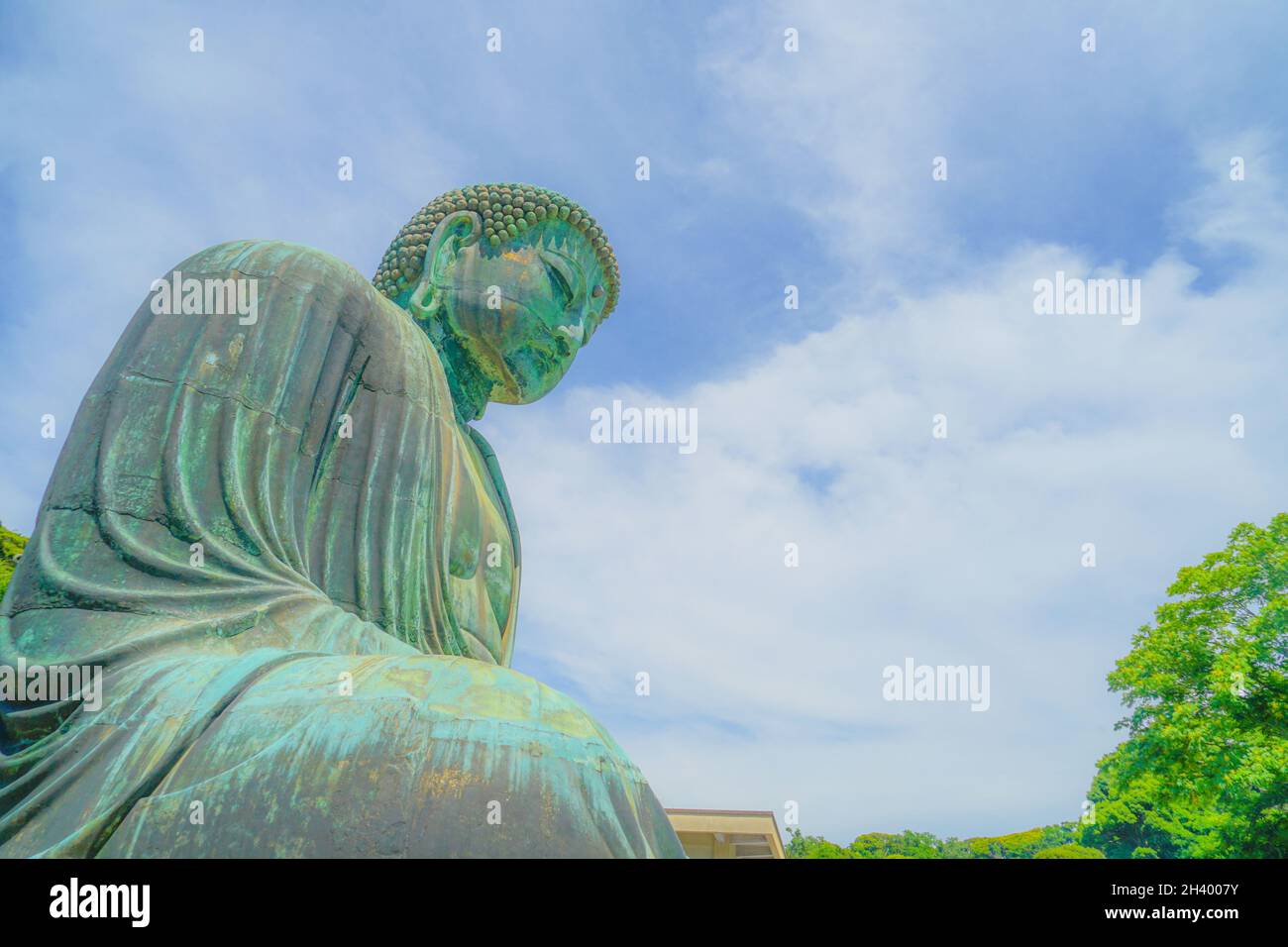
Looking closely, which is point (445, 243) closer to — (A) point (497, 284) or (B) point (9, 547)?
(A) point (497, 284)

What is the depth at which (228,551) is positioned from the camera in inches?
138

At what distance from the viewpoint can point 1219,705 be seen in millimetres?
14609

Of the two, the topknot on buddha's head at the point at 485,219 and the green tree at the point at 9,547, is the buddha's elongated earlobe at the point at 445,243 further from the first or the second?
the green tree at the point at 9,547

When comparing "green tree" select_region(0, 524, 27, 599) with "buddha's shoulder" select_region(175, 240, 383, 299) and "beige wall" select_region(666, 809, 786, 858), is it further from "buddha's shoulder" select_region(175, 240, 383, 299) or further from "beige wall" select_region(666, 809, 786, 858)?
"buddha's shoulder" select_region(175, 240, 383, 299)

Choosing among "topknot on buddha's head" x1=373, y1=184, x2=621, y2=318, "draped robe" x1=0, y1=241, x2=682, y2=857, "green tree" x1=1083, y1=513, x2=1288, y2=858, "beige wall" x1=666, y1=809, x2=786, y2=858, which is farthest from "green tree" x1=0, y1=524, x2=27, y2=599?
"green tree" x1=1083, y1=513, x2=1288, y2=858

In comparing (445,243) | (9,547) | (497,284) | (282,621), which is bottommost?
(282,621)

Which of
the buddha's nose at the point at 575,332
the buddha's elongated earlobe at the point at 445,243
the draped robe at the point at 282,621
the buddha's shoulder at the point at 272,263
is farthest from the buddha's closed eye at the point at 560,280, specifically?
the buddha's shoulder at the point at 272,263

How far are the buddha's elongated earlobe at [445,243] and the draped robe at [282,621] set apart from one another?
37.4 inches

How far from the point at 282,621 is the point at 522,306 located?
2.84 meters

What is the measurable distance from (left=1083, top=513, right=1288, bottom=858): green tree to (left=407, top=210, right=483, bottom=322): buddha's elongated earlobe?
12.6m

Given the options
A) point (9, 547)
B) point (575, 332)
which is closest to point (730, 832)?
point (575, 332)

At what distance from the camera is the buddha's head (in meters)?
5.78

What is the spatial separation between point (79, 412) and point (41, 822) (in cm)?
167
